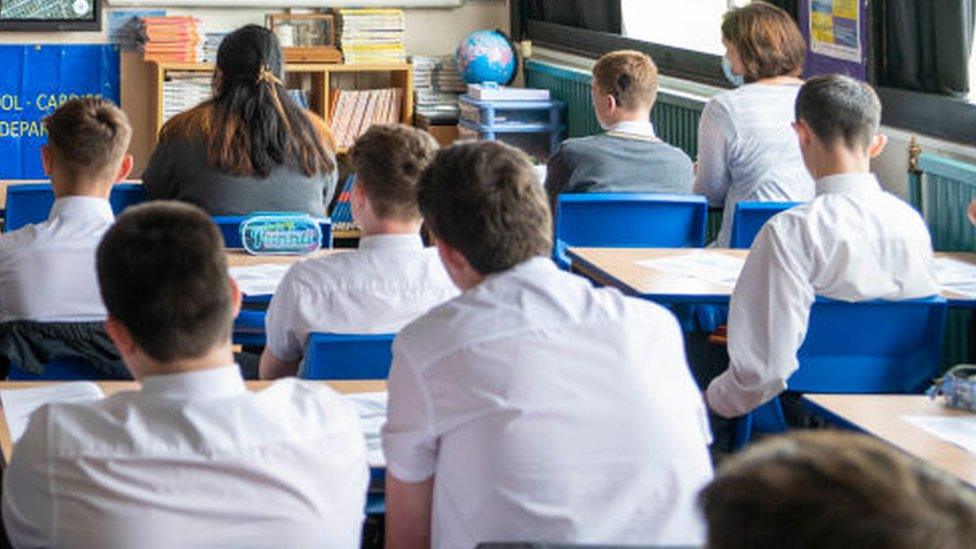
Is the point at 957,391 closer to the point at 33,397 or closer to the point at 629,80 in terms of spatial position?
the point at 33,397

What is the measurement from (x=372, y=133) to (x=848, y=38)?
2894mm

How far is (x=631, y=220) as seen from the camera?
5641mm

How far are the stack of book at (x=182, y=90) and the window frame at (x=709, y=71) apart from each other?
6.25 ft

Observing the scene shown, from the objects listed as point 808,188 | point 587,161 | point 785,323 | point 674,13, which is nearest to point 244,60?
point 587,161

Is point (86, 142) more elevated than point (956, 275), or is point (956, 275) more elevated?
point (86, 142)

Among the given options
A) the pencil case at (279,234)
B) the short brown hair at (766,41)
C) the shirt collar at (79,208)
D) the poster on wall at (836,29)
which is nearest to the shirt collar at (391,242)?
the shirt collar at (79,208)

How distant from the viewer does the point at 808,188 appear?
6.17 metres

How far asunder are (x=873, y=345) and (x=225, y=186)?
246 cm

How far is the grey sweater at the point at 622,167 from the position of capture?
6105mm

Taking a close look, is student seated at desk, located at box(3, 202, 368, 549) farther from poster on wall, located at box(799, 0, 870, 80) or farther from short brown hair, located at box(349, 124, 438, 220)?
poster on wall, located at box(799, 0, 870, 80)

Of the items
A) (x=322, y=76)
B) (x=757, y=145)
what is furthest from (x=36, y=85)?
(x=757, y=145)

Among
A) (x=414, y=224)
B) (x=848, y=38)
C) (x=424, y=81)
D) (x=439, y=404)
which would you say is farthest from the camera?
(x=424, y=81)

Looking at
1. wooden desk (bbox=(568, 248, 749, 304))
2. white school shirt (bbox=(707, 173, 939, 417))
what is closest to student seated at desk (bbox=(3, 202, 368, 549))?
white school shirt (bbox=(707, 173, 939, 417))

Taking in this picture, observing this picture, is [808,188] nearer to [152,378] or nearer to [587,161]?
[587,161]
